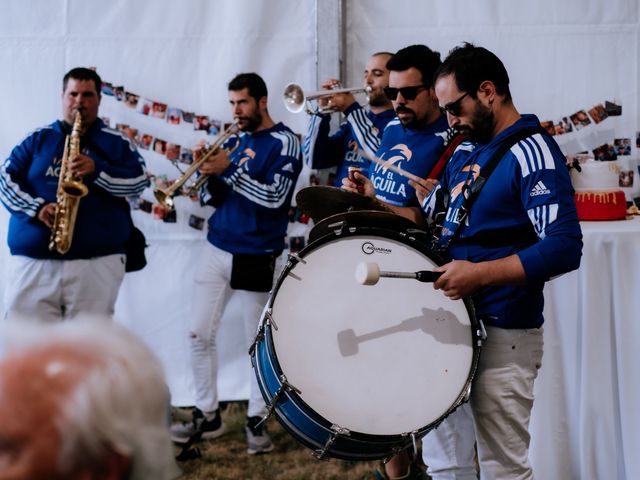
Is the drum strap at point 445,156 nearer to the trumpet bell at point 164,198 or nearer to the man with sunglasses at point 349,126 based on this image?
the man with sunglasses at point 349,126

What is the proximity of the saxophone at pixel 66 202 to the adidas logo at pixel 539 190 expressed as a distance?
2.36 metres

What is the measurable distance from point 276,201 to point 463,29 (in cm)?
146

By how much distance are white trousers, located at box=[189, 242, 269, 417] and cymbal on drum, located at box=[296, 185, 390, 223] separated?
1.61 meters

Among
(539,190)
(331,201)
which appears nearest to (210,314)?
(331,201)

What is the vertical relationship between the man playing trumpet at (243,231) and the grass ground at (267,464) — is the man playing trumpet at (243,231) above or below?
above

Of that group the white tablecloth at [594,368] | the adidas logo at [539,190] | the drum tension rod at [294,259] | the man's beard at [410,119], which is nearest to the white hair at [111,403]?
the drum tension rod at [294,259]

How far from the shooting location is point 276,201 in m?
4.00

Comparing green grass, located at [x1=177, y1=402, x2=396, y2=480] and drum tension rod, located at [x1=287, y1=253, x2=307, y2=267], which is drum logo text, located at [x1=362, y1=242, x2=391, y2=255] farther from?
green grass, located at [x1=177, y1=402, x2=396, y2=480]

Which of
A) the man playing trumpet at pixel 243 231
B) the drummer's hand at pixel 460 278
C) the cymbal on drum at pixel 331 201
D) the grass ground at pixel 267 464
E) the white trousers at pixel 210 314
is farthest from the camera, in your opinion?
the white trousers at pixel 210 314

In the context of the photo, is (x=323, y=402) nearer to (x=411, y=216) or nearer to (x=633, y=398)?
(x=411, y=216)

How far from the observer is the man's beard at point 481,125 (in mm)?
2363

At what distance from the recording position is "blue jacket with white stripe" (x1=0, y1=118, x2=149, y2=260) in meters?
3.87

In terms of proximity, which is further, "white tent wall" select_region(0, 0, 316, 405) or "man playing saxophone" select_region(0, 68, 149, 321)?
"white tent wall" select_region(0, 0, 316, 405)

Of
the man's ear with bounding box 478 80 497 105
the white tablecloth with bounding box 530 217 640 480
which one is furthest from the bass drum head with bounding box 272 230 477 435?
the white tablecloth with bounding box 530 217 640 480
